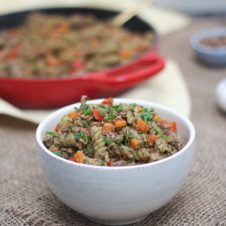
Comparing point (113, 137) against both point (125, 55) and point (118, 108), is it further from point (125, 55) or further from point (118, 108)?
point (125, 55)

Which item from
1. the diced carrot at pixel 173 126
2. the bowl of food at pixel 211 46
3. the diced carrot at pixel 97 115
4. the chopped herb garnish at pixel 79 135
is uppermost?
the diced carrot at pixel 97 115

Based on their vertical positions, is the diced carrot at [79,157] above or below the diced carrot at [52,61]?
above

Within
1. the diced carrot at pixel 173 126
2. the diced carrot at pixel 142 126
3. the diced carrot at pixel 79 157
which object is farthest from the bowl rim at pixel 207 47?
the diced carrot at pixel 79 157

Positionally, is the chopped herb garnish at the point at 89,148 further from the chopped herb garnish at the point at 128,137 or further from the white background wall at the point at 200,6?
the white background wall at the point at 200,6

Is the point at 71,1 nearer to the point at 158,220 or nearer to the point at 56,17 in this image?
the point at 56,17

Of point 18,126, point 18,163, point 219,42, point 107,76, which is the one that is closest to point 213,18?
point 219,42

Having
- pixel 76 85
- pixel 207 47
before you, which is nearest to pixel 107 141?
pixel 76 85

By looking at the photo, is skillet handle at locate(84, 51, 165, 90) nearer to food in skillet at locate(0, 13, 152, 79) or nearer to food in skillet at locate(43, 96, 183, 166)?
food in skillet at locate(0, 13, 152, 79)
